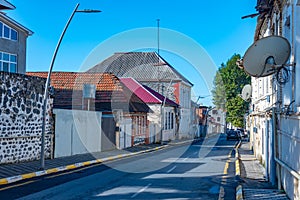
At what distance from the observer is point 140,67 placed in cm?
5606

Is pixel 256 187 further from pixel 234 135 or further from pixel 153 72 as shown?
pixel 153 72

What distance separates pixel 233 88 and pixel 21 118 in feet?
175

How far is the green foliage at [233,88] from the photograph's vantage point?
64562mm

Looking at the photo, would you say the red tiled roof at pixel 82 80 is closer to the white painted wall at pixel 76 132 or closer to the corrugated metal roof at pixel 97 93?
the corrugated metal roof at pixel 97 93

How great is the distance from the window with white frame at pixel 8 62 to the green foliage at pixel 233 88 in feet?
131

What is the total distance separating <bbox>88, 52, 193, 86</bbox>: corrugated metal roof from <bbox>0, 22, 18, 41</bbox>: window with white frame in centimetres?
2182

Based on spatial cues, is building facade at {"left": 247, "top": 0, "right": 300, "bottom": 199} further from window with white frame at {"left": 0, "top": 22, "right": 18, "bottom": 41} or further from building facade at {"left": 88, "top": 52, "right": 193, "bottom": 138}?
building facade at {"left": 88, "top": 52, "right": 193, "bottom": 138}

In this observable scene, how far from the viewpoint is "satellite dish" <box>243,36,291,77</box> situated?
32.8 feet

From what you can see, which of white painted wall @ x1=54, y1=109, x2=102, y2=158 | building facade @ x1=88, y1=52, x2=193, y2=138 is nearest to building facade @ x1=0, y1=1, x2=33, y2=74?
white painted wall @ x1=54, y1=109, x2=102, y2=158

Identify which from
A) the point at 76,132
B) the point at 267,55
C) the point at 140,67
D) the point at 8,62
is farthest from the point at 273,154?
the point at 140,67

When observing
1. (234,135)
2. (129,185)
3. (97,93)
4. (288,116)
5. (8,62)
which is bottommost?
(234,135)

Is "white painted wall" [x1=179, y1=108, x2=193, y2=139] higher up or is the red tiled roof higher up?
the red tiled roof

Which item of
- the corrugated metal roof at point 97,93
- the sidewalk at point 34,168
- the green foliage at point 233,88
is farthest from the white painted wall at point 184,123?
the sidewalk at point 34,168

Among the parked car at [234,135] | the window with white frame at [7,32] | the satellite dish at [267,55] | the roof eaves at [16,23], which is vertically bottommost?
the parked car at [234,135]
